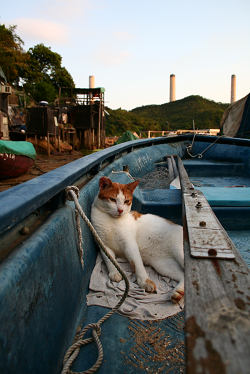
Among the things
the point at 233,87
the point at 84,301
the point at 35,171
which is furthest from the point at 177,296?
the point at 233,87

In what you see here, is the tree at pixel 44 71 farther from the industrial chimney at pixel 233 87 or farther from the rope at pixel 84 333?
the rope at pixel 84 333

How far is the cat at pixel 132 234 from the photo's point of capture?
5.36ft

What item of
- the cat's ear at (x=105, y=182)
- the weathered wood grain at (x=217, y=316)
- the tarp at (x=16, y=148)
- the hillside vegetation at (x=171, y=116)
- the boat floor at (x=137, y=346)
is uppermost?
the hillside vegetation at (x=171, y=116)

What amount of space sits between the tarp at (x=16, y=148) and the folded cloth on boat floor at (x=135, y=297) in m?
6.59

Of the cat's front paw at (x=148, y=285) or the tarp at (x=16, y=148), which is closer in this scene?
the cat's front paw at (x=148, y=285)

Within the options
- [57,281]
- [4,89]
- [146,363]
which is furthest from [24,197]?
[4,89]

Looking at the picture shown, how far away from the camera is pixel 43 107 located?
15.7 m

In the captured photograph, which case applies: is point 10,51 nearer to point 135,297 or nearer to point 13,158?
point 13,158

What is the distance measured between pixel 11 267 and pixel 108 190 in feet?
3.75

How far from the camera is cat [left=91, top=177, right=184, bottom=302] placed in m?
1.63

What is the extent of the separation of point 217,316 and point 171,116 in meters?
58.6

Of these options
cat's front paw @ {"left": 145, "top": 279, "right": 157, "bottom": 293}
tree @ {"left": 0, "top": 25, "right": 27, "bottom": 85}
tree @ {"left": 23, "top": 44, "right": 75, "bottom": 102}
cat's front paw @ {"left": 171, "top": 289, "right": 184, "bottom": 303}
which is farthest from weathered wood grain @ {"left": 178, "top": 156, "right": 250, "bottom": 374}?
tree @ {"left": 23, "top": 44, "right": 75, "bottom": 102}

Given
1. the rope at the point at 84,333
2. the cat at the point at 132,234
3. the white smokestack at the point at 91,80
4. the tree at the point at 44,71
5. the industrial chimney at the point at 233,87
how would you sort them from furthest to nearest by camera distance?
the white smokestack at the point at 91,80, the industrial chimney at the point at 233,87, the tree at the point at 44,71, the cat at the point at 132,234, the rope at the point at 84,333

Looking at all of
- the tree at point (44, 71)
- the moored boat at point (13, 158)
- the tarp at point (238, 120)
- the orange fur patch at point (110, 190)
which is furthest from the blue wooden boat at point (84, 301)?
the tree at point (44, 71)
